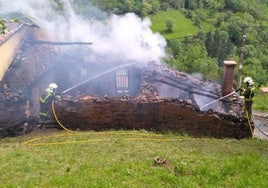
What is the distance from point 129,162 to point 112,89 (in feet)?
31.9

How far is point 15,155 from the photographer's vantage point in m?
8.32

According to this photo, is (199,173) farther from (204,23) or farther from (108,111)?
(204,23)

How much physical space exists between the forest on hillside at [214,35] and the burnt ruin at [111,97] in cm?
2359

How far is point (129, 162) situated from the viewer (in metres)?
7.38

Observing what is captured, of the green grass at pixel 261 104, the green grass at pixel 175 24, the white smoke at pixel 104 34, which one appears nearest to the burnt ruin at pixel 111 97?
the white smoke at pixel 104 34

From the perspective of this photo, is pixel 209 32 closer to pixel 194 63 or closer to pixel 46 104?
pixel 194 63

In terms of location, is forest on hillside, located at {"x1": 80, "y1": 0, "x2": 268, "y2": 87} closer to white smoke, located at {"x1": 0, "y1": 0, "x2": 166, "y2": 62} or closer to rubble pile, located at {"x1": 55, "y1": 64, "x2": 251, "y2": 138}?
white smoke, located at {"x1": 0, "y1": 0, "x2": 166, "y2": 62}

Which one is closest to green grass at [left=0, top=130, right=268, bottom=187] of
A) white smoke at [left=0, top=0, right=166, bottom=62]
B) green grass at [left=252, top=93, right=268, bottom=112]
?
white smoke at [left=0, top=0, right=166, bottom=62]

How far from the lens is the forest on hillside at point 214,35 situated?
158ft

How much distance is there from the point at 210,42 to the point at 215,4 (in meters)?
26.2

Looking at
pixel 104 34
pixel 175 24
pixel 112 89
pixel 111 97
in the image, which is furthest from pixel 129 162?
pixel 175 24

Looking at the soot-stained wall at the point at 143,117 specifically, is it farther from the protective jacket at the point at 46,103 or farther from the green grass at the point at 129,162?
the green grass at the point at 129,162

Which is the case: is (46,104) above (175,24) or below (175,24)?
below

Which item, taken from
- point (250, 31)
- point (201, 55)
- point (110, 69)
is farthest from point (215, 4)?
point (110, 69)
